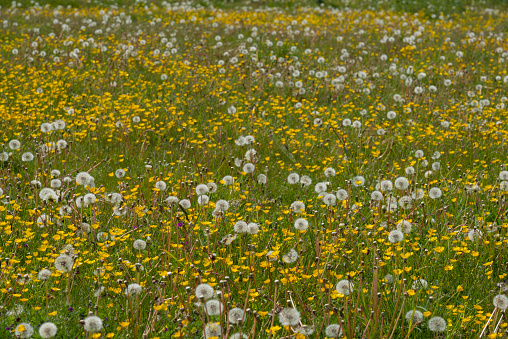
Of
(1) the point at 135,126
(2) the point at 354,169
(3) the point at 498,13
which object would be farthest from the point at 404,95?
(3) the point at 498,13

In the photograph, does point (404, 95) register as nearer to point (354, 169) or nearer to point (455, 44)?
point (354, 169)

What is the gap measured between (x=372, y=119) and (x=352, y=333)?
4.00 m

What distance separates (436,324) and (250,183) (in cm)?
238

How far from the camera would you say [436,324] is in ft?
8.09

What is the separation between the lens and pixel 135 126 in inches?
219

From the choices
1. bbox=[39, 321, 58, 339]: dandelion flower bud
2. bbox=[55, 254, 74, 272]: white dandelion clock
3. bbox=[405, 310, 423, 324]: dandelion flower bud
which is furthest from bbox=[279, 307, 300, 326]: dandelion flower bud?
bbox=[55, 254, 74, 272]: white dandelion clock

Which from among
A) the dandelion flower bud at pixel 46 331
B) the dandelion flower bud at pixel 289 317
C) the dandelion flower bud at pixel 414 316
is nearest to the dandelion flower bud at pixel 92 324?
the dandelion flower bud at pixel 46 331

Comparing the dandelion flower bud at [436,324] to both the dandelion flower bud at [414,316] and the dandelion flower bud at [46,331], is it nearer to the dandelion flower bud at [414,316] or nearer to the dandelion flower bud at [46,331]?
the dandelion flower bud at [414,316]

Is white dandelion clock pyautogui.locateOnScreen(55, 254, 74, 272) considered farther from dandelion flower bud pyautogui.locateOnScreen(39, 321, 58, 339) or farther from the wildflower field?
dandelion flower bud pyautogui.locateOnScreen(39, 321, 58, 339)

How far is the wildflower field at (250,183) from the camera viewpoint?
2.63m

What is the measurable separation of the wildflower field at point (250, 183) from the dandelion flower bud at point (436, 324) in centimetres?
2

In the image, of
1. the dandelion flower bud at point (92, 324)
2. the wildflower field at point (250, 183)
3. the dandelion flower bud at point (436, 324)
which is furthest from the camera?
the wildflower field at point (250, 183)

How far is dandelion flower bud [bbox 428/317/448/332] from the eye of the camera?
2455mm

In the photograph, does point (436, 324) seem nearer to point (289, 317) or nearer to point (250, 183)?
point (289, 317)
